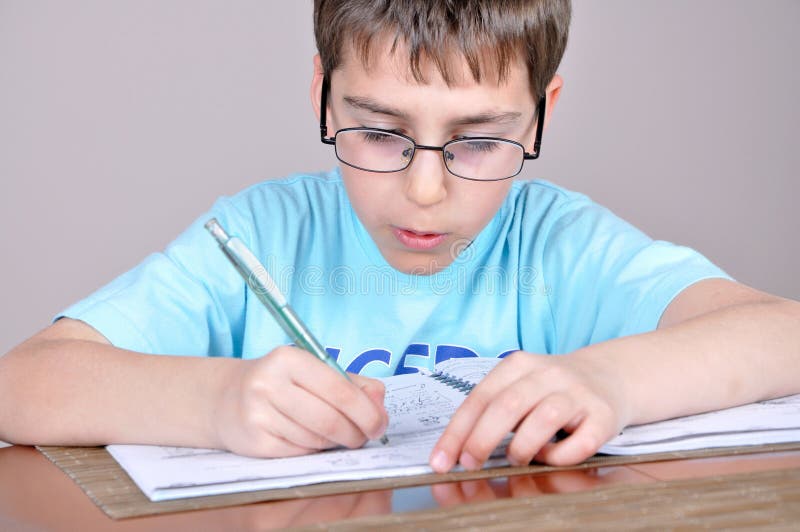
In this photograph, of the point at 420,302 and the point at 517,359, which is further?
the point at 420,302

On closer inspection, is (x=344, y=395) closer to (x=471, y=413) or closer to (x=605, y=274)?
(x=471, y=413)

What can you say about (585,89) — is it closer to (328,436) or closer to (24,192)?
(24,192)

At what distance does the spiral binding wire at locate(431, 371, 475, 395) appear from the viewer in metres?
0.99

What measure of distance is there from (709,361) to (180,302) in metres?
0.61

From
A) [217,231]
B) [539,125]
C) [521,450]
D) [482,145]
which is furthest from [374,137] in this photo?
[521,450]

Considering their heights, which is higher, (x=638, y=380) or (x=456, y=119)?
(x=456, y=119)

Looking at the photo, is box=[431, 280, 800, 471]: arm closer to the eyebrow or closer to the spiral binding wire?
the spiral binding wire

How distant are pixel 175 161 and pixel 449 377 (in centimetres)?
125

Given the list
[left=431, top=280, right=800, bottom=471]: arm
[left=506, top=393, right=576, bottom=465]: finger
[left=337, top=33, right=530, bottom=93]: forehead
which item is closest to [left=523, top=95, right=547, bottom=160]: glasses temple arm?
[left=337, top=33, right=530, bottom=93]: forehead

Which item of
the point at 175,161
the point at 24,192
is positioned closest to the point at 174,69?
the point at 175,161

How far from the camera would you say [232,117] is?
7.03 feet

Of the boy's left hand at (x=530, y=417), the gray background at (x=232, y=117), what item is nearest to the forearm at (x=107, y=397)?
the boy's left hand at (x=530, y=417)

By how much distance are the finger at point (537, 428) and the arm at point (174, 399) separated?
0.36ft

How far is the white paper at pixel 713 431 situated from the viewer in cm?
82
